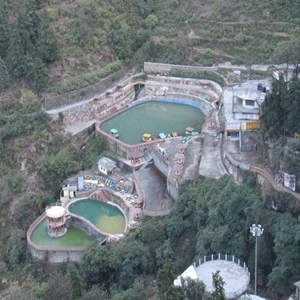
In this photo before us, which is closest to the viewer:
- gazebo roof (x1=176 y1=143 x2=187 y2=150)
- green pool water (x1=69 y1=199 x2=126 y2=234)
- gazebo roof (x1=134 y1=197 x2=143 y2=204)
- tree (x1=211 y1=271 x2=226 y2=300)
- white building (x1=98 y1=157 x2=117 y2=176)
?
tree (x1=211 y1=271 x2=226 y2=300)

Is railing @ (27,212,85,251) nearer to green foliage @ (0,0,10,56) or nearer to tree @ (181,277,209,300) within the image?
tree @ (181,277,209,300)

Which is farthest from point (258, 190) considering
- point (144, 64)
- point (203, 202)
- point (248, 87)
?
point (144, 64)

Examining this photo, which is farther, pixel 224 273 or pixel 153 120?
pixel 153 120

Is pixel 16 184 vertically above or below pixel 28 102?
below

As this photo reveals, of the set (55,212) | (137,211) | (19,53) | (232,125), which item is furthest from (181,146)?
(19,53)

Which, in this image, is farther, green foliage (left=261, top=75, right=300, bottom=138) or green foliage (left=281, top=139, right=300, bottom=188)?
green foliage (left=261, top=75, right=300, bottom=138)

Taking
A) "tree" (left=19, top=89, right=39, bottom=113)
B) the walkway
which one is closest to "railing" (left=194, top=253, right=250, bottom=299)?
the walkway

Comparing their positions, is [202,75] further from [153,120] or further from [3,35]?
[3,35]
